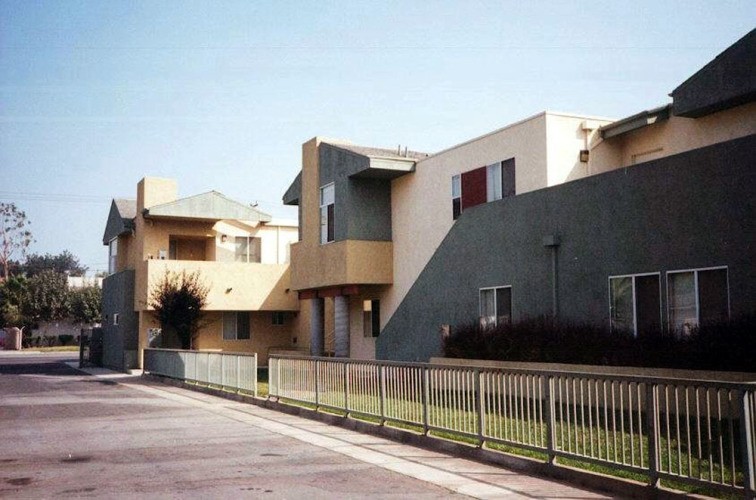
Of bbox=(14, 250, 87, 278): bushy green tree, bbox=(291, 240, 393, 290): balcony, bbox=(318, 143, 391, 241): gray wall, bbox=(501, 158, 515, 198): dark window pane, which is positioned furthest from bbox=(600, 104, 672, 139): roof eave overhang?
bbox=(14, 250, 87, 278): bushy green tree

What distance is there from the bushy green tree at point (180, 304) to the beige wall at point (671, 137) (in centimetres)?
1910

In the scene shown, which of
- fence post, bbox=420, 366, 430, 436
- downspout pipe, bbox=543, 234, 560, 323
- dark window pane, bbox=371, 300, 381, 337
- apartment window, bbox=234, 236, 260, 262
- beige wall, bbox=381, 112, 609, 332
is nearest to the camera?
fence post, bbox=420, 366, 430, 436

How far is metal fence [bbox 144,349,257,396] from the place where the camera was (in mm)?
19984

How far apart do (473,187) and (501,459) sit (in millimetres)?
14381

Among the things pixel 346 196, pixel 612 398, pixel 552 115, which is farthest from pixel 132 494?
pixel 346 196

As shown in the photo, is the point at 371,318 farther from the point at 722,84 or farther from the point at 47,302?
the point at 47,302

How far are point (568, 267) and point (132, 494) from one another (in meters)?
12.4

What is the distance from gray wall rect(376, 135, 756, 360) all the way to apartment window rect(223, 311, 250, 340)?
1603cm

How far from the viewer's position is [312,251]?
101ft

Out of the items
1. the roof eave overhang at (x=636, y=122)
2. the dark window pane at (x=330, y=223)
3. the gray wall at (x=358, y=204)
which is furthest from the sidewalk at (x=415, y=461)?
the dark window pane at (x=330, y=223)

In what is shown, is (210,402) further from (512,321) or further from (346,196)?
(346,196)

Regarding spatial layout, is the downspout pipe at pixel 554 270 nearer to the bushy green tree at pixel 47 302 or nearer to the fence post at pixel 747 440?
the fence post at pixel 747 440

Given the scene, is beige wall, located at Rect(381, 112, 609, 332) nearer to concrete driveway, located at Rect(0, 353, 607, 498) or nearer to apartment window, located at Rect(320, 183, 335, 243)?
apartment window, located at Rect(320, 183, 335, 243)

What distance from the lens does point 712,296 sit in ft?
48.5
